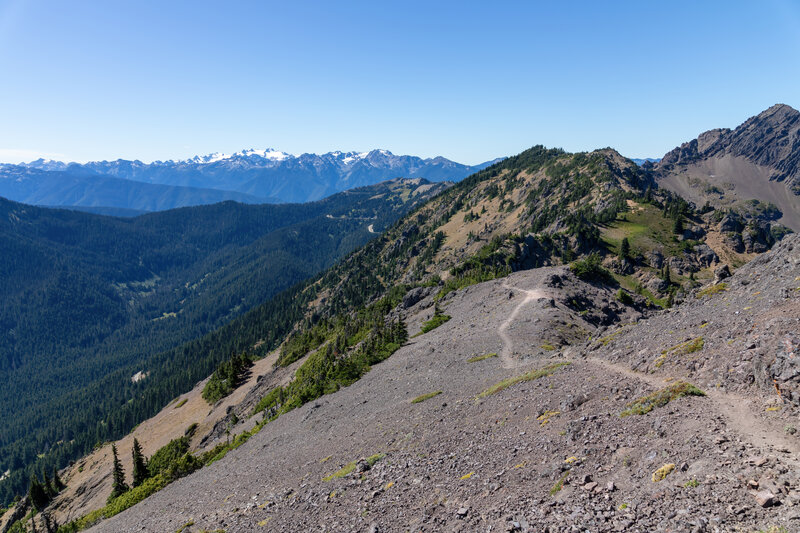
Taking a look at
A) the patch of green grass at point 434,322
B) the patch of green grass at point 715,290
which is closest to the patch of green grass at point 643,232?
the patch of green grass at point 434,322

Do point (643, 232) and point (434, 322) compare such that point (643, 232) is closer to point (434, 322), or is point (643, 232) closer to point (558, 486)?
point (434, 322)

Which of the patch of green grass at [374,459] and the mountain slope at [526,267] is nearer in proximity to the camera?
the patch of green grass at [374,459]

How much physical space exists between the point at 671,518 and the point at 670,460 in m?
3.52

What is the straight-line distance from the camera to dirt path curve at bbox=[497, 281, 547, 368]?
148 ft

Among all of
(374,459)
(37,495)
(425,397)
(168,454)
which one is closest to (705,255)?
(425,397)

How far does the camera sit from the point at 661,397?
2089 cm

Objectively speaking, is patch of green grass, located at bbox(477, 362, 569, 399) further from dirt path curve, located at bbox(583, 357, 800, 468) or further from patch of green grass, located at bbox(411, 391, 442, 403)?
dirt path curve, located at bbox(583, 357, 800, 468)

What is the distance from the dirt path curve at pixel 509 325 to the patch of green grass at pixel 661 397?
68.6 feet

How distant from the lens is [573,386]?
2841cm

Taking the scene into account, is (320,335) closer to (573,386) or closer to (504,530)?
(573,386)

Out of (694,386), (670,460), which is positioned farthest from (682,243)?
(670,460)

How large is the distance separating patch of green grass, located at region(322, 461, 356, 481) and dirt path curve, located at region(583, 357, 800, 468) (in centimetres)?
2173

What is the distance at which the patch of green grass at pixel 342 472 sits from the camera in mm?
27438

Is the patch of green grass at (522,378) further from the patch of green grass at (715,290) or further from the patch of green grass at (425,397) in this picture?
the patch of green grass at (715,290)
